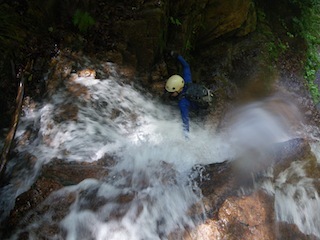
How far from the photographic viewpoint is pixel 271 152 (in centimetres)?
501

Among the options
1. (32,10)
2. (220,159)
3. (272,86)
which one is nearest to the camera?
(32,10)

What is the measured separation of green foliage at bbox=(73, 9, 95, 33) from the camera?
554cm

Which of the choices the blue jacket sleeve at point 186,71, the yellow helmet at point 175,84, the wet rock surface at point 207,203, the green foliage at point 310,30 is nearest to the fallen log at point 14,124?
the wet rock surface at point 207,203

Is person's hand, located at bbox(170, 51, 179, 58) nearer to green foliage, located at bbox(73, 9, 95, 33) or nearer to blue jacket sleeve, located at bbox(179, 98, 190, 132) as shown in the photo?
blue jacket sleeve, located at bbox(179, 98, 190, 132)

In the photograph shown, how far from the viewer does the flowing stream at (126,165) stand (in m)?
3.96

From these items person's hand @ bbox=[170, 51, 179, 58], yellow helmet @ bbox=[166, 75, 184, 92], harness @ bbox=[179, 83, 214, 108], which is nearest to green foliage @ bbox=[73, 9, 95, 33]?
person's hand @ bbox=[170, 51, 179, 58]

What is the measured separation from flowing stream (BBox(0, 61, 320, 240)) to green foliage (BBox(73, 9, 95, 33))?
3.74 ft

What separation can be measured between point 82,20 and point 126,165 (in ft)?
9.62

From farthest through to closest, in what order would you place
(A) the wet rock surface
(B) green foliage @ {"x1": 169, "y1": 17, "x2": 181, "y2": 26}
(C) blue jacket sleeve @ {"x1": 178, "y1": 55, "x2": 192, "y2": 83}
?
(C) blue jacket sleeve @ {"x1": 178, "y1": 55, "x2": 192, "y2": 83} < (B) green foliage @ {"x1": 169, "y1": 17, "x2": 181, "y2": 26} < (A) the wet rock surface

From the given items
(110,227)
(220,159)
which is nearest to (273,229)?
(220,159)

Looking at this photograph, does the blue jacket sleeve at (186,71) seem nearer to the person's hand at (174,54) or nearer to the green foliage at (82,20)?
the person's hand at (174,54)

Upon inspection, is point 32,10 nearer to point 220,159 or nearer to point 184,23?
point 184,23

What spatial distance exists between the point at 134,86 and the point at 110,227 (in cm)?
290

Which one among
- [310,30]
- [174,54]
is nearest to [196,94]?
[174,54]
